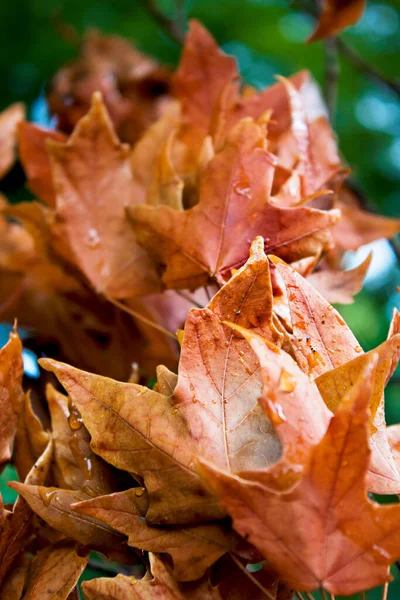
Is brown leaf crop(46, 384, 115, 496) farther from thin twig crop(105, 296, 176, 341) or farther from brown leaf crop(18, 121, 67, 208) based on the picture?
brown leaf crop(18, 121, 67, 208)

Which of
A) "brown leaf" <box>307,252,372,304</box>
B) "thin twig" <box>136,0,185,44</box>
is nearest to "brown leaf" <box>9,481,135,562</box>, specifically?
"brown leaf" <box>307,252,372,304</box>

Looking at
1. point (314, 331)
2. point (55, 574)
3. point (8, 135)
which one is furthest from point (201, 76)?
point (55, 574)

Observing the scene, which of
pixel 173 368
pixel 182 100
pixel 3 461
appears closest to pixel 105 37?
pixel 182 100

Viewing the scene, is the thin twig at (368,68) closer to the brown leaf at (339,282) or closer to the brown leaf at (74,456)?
the brown leaf at (339,282)

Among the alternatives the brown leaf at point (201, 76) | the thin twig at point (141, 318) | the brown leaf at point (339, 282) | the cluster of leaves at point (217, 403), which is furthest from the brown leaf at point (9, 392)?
the brown leaf at point (201, 76)

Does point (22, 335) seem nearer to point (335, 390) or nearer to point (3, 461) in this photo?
point (3, 461)

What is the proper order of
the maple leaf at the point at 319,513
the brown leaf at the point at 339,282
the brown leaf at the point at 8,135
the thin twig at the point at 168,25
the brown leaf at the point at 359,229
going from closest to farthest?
1. the maple leaf at the point at 319,513
2. the brown leaf at the point at 339,282
3. the brown leaf at the point at 359,229
4. the brown leaf at the point at 8,135
5. the thin twig at the point at 168,25
